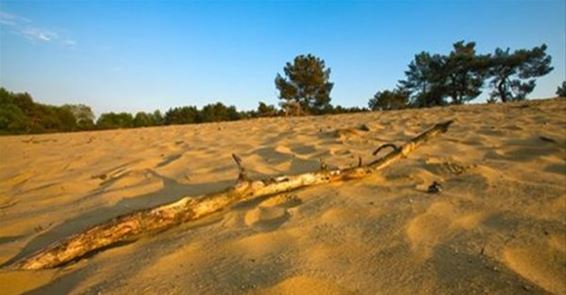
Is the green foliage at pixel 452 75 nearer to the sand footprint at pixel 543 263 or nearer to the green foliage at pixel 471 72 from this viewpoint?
the green foliage at pixel 471 72

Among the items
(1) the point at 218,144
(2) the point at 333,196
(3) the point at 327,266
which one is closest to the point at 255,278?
(3) the point at 327,266

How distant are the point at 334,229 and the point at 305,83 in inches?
1288

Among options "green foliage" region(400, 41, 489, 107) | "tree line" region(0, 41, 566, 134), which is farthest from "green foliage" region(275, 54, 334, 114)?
"green foliage" region(400, 41, 489, 107)

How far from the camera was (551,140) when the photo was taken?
3.67 m

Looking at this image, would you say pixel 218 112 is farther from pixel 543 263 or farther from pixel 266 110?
pixel 543 263

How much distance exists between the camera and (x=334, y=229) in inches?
79.8

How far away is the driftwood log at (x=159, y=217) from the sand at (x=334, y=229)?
6 cm

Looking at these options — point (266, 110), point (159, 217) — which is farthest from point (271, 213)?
point (266, 110)

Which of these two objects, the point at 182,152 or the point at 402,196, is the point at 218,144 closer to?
the point at 182,152

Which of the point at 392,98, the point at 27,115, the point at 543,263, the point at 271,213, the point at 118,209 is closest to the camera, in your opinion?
the point at 543,263

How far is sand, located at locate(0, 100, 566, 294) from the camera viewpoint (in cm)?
156

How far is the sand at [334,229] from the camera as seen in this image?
1562mm

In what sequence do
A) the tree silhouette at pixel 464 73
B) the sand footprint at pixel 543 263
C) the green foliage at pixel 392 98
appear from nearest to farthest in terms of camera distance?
the sand footprint at pixel 543 263
the tree silhouette at pixel 464 73
the green foliage at pixel 392 98

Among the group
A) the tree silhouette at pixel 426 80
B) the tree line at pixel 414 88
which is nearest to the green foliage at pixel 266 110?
the tree line at pixel 414 88
